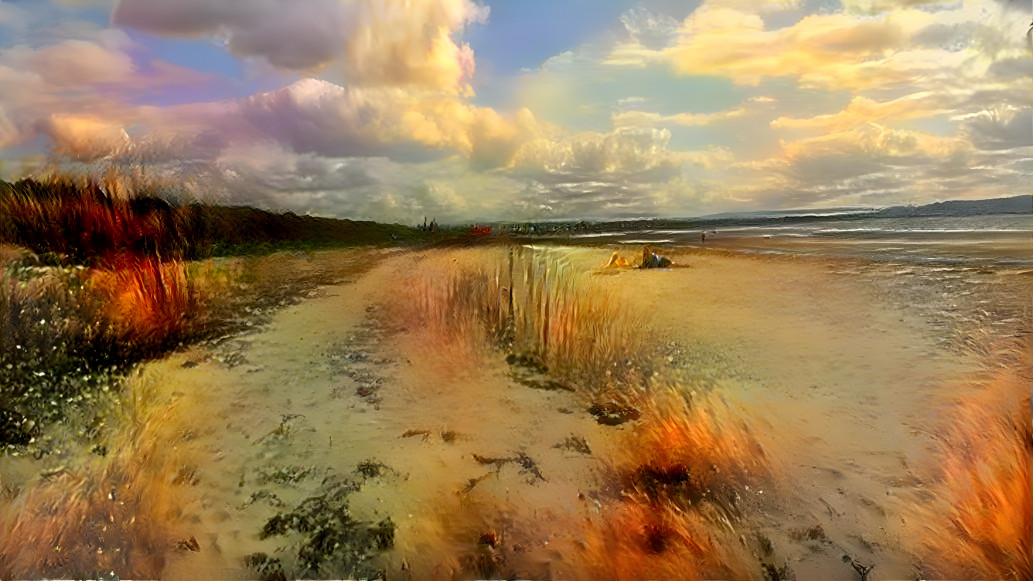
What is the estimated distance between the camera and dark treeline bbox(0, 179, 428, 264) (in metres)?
1.90

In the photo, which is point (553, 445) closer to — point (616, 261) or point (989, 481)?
point (989, 481)

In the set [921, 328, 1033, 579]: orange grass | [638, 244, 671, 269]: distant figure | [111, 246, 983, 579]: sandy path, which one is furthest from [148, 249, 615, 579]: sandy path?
[638, 244, 671, 269]: distant figure

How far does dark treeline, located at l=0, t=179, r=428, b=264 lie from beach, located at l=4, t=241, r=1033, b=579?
0.35m

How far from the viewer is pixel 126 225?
6.47ft

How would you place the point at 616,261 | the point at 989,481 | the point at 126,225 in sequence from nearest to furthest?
1. the point at 989,481
2. the point at 126,225
3. the point at 616,261

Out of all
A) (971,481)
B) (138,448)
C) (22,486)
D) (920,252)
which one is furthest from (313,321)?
(920,252)

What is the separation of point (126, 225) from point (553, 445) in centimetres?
195

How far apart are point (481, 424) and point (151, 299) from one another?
150 cm

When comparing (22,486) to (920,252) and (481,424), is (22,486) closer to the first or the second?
(481,424)

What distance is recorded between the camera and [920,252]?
119 inches

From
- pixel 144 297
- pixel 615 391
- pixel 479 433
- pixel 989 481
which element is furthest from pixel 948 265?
pixel 144 297

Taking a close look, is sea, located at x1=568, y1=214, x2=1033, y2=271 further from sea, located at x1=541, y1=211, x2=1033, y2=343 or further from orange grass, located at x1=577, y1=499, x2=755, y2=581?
orange grass, located at x1=577, y1=499, x2=755, y2=581

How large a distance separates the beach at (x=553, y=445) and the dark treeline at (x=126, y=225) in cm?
35

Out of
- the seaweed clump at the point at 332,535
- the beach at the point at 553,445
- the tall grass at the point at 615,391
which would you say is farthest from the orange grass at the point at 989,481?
the seaweed clump at the point at 332,535
